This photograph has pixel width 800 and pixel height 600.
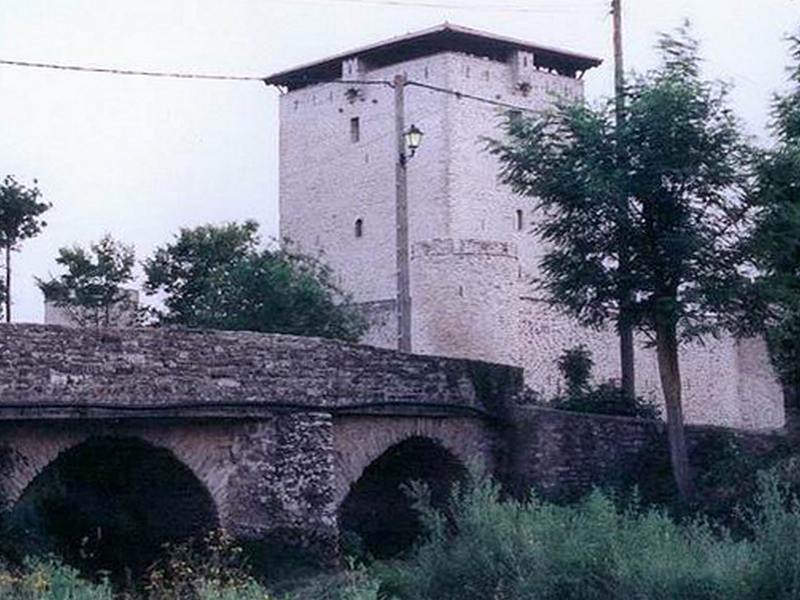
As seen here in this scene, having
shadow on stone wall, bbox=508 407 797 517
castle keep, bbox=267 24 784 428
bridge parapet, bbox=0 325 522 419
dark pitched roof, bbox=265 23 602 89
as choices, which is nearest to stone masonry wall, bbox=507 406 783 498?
shadow on stone wall, bbox=508 407 797 517

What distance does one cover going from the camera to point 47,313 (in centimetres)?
3581

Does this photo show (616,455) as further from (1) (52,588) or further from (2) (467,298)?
(1) (52,588)

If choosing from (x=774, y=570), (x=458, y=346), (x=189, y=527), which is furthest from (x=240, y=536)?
(x=458, y=346)

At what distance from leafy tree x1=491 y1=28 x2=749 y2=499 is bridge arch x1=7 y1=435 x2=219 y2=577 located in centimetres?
609

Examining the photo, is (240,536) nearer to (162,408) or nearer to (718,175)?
(162,408)

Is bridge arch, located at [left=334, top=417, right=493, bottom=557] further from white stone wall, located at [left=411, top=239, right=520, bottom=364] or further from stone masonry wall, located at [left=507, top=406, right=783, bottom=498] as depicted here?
white stone wall, located at [left=411, top=239, right=520, bottom=364]

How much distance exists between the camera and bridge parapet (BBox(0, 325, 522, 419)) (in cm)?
1662

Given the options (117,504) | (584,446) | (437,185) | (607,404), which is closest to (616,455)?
(584,446)

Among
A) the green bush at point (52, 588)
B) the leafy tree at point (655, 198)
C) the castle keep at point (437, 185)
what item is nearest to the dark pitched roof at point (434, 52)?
the castle keep at point (437, 185)

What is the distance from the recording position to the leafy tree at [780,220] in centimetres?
2047

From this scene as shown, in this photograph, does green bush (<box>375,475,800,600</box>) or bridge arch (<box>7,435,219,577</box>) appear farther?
bridge arch (<box>7,435,219,577</box>)

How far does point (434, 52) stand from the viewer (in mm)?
42969

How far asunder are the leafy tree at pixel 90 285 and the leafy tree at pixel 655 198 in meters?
14.6

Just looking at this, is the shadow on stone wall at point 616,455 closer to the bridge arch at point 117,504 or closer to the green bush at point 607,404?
the green bush at point 607,404
